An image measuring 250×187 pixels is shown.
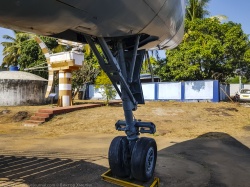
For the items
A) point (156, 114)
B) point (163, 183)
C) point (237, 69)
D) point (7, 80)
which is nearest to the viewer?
point (163, 183)

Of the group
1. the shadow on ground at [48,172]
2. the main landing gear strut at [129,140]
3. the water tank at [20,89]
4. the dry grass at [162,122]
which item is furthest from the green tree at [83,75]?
the main landing gear strut at [129,140]

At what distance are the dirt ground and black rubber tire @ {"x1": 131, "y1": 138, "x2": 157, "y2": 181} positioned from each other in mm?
649

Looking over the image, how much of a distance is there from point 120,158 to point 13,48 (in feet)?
158

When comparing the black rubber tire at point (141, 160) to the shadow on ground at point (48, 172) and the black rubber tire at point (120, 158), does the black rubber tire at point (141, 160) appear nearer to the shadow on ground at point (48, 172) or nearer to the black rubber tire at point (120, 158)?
the black rubber tire at point (120, 158)

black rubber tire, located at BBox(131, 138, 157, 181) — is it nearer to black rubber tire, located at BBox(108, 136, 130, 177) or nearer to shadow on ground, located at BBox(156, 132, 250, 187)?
black rubber tire, located at BBox(108, 136, 130, 177)

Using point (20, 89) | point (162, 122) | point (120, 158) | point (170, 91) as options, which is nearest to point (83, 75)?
point (20, 89)

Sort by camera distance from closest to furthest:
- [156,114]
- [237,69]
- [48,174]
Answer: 1. [48,174]
2. [156,114]
3. [237,69]

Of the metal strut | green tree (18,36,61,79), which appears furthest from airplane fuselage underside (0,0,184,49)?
green tree (18,36,61,79)

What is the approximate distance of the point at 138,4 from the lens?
146 inches

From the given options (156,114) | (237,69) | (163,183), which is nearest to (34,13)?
(163,183)

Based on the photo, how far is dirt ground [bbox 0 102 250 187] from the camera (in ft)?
22.0

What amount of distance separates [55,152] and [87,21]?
7641mm

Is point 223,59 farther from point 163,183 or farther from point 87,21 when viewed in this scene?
point 87,21

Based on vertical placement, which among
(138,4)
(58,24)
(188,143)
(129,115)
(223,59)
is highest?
(223,59)
